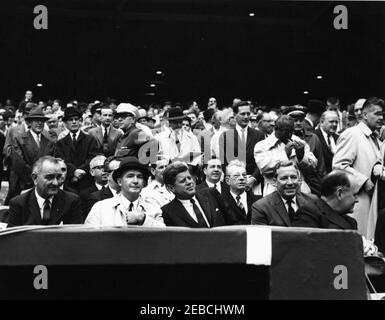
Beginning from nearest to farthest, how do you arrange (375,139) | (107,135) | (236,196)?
1. (375,139)
2. (236,196)
3. (107,135)

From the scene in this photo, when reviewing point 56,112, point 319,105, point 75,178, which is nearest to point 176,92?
point 56,112

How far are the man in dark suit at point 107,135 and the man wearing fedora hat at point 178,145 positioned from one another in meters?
0.65

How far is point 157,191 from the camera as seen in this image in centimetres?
601

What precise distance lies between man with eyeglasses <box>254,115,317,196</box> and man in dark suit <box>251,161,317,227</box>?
1177 millimetres

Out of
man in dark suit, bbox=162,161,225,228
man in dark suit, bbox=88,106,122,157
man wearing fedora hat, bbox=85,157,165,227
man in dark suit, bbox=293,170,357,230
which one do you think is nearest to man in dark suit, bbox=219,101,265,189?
man in dark suit, bbox=88,106,122,157

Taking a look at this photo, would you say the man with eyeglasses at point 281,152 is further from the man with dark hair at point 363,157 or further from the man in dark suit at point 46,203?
the man in dark suit at point 46,203

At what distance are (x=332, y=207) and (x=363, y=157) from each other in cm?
170

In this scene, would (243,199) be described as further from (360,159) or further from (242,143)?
(360,159)

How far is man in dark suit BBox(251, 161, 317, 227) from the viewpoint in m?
4.75

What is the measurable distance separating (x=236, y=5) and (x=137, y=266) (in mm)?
6332

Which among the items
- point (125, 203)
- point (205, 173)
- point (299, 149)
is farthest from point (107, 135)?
point (125, 203)

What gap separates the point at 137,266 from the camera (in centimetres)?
274

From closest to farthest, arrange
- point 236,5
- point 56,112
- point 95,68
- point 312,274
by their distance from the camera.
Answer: point 312,274 < point 236,5 < point 95,68 < point 56,112
